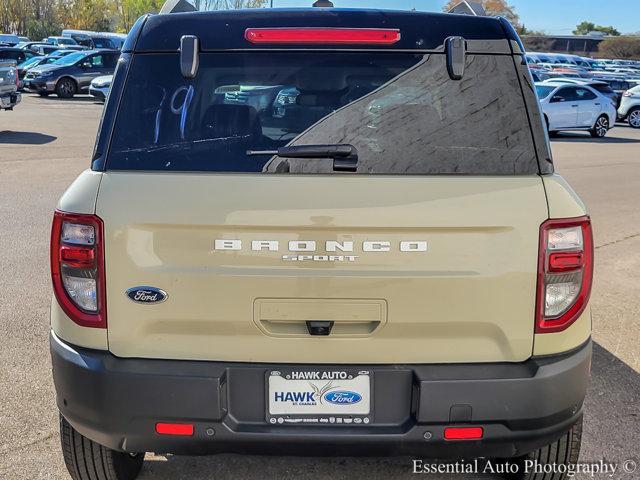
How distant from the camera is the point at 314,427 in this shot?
8.29ft

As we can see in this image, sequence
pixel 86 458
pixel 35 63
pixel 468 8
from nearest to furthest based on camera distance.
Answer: pixel 86 458 < pixel 468 8 < pixel 35 63

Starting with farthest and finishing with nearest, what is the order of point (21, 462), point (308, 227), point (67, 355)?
1. point (21, 462)
2. point (67, 355)
3. point (308, 227)

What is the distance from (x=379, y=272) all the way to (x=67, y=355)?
1.17 meters

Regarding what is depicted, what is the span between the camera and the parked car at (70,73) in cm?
2728

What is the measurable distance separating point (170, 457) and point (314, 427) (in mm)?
1213

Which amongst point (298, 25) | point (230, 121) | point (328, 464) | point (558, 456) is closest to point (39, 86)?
point (328, 464)

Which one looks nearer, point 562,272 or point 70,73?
point 562,272

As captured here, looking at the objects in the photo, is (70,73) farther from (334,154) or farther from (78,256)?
(334,154)

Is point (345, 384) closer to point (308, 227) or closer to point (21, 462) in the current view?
point (308, 227)

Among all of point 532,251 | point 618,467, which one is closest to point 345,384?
point 532,251

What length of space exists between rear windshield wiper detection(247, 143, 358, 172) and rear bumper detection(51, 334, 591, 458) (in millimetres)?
707

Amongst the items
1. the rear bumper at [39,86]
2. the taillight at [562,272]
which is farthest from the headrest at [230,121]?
the rear bumper at [39,86]

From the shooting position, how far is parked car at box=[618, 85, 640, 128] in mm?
26609

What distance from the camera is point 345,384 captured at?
8.25 ft
